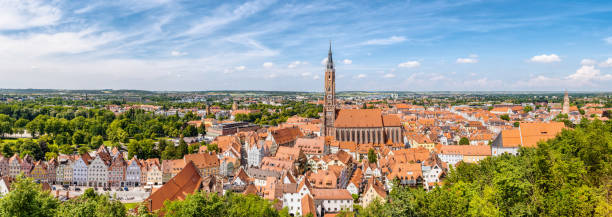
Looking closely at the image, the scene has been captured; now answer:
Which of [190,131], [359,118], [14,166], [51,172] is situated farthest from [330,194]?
[190,131]

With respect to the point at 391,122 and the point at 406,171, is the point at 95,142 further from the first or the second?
the point at 406,171

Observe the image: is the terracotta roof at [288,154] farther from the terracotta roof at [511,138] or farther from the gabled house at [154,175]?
the terracotta roof at [511,138]

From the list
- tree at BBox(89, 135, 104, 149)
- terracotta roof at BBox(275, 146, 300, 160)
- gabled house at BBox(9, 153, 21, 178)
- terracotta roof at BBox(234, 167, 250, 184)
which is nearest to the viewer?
terracotta roof at BBox(234, 167, 250, 184)

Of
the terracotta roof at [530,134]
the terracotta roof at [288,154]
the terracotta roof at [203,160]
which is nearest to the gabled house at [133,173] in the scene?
the terracotta roof at [203,160]

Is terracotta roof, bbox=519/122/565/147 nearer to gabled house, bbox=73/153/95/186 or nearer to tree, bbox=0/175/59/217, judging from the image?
tree, bbox=0/175/59/217

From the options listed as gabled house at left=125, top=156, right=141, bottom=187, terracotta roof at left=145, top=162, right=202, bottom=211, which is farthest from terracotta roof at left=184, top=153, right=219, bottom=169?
terracotta roof at left=145, top=162, right=202, bottom=211

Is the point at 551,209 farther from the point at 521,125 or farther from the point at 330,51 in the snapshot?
the point at 330,51
